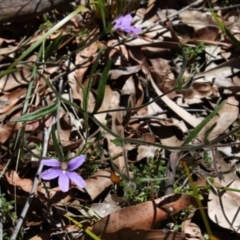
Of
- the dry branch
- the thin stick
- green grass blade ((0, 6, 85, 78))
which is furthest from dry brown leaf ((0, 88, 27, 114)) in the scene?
the dry branch

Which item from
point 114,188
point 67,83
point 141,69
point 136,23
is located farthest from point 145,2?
point 114,188

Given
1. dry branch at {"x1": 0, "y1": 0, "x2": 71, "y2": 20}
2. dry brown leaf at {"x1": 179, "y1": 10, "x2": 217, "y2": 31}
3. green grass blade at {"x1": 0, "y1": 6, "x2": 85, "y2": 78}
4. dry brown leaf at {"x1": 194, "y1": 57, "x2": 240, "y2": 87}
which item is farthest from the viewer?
dry brown leaf at {"x1": 179, "y1": 10, "x2": 217, "y2": 31}

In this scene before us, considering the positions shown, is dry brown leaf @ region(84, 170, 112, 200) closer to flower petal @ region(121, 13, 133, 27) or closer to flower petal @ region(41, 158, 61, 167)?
flower petal @ region(41, 158, 61, 167)

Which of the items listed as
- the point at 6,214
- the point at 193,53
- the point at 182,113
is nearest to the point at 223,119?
the point at 182,113

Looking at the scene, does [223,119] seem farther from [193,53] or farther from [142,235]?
[142,235]

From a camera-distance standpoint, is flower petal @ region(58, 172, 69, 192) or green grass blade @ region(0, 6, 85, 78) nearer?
flower petal @ region(58, 172, 69, 192)

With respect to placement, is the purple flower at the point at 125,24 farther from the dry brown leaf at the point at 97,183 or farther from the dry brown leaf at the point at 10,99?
the dry brown leaf at the point at 97,183
